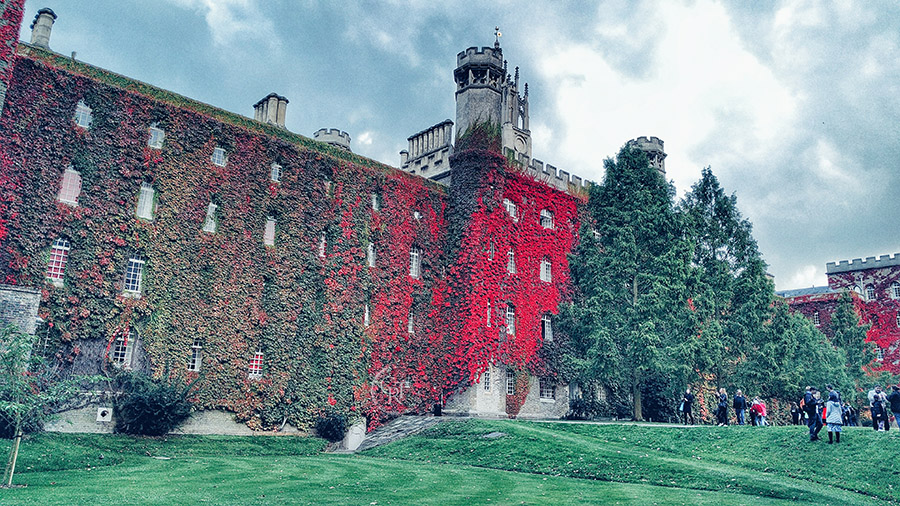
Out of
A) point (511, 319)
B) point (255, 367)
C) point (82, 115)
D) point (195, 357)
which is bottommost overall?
point (255, 367)

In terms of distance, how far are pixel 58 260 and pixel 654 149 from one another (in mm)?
34704

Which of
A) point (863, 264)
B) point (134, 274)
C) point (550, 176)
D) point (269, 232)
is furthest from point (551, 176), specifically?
point (863, 264)

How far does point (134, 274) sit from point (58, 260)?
2622mm

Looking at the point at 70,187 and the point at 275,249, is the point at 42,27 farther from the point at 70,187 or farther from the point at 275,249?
the point at 275,249

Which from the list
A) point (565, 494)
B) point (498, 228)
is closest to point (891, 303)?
point (498, 228)

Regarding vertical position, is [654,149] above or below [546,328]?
above

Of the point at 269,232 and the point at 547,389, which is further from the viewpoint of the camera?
the point at 547,389

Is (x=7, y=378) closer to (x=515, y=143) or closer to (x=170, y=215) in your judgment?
(x=170, y=215)

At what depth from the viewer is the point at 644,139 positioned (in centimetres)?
4334

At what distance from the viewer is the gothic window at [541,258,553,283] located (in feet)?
121

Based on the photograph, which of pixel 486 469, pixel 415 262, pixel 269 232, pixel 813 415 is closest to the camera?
pixel 486 469

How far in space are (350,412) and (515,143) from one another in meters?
33.2

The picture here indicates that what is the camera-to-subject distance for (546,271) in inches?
1463

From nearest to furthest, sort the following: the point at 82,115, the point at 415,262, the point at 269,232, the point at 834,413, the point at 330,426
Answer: the point at 834,413 < the point at 82,115 < the point at 330,426 < the point at 269,232 < the point at 415,262
